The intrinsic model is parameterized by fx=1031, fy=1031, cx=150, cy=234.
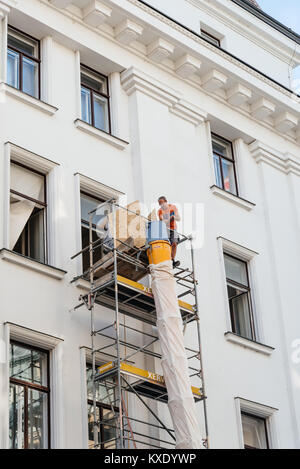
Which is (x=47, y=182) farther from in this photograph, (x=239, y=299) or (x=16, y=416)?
(x=239, y=299)

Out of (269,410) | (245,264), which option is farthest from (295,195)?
(269,410)

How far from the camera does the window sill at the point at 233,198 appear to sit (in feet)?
68.5

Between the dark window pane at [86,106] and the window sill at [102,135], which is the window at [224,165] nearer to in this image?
the window sill at [102,135]

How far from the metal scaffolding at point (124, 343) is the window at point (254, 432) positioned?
164 centimetres

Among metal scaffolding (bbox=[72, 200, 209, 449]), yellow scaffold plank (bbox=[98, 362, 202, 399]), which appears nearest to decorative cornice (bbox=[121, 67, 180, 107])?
metal scaffolding (bbox=[72, 200, 209, 449])

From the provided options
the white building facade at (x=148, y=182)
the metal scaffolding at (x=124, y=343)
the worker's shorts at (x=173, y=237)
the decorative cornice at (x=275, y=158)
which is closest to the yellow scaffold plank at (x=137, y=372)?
the metal scaffolding at (x=124, y=343)

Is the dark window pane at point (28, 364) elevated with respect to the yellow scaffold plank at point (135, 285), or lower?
lower

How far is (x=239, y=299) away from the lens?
2025 centimetres

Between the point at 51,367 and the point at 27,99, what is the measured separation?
200 inches

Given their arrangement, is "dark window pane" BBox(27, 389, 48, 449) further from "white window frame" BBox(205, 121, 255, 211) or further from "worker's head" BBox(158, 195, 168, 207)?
"white window frame" BBox(205, 121, 255, 211)

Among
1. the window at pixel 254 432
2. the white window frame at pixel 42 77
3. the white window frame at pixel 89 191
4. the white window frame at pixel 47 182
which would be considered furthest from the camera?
the window at pixel 254 432

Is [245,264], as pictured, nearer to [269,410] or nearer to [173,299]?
[269,410]

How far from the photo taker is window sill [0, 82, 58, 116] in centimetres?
1808

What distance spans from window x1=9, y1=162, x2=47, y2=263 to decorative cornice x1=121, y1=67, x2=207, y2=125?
3.61 m
